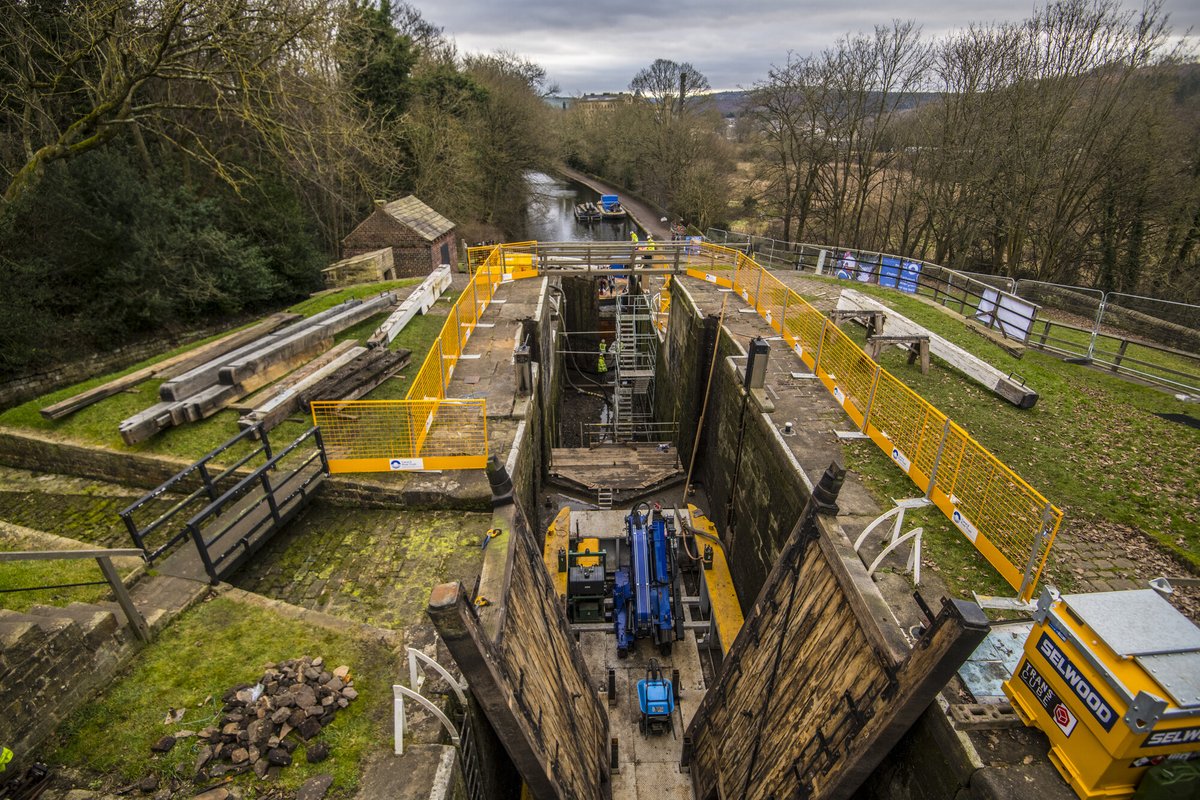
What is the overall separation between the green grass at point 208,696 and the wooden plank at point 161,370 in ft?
21.6

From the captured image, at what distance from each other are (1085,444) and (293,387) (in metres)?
14.2

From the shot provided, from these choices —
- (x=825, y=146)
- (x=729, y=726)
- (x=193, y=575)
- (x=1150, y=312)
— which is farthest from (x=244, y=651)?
(x=825, y=146)

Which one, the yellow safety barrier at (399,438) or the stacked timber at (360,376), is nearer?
the yellow safety barrier at (399,438)

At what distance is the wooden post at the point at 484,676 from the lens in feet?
11.7

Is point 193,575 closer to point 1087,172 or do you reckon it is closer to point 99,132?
point 99,132

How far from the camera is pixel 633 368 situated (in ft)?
63.1

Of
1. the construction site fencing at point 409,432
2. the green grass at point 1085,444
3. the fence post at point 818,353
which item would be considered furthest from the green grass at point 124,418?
the green grass at point 1085,444

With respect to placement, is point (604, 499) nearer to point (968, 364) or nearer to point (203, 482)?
point (203, 482)

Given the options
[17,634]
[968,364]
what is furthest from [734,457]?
[17,634]

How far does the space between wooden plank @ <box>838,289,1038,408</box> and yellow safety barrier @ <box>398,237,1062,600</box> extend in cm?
194

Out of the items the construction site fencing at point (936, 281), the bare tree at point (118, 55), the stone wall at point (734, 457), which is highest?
the bare tree at point (118, 55)

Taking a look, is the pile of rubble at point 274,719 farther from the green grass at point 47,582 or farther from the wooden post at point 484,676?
the green grass at point 47,582

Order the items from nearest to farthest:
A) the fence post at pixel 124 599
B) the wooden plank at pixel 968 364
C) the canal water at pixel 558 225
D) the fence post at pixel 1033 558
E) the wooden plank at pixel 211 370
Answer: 1. the fence post at pixel 124 599
2. the fence post at pixel 1033 558
3. the wooden plank at pixel 211 370
4. the wooden plank at pixel 968 364
5. the canal water at pixel 558 225

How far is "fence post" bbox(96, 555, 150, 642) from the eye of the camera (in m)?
4.80
